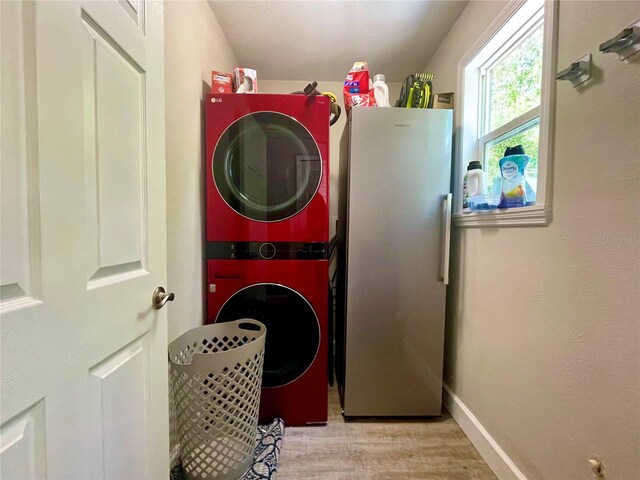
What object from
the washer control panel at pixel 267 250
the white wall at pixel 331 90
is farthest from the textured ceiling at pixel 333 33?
the washer control panel at pixel 267 250

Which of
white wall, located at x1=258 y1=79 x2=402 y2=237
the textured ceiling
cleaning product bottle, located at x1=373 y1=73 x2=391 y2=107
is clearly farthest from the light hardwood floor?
the textured ceiling

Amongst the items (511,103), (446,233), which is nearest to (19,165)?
(446,233)

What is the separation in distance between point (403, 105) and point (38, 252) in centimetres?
178

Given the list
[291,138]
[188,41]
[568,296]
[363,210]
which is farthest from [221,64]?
[568,296]

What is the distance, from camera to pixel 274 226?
4.93ft

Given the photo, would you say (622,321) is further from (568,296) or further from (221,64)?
(221,64)

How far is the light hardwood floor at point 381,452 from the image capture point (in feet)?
4.07

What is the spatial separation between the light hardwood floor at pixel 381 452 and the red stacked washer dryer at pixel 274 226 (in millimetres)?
131

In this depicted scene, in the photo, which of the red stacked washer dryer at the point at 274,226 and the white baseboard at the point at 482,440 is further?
the red stacked washer dryer at the point at 274,226

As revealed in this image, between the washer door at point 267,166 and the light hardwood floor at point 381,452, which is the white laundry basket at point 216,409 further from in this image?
the washer door at point 267,166

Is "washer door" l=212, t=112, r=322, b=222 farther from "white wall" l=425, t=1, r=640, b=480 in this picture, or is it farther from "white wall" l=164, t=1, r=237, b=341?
"white wall" l=425, t=1, r=640, b=480

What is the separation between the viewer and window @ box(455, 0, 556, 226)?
1018 mm

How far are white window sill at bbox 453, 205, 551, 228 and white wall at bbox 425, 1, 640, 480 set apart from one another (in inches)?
1.3

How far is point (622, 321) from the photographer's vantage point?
0.76 m
